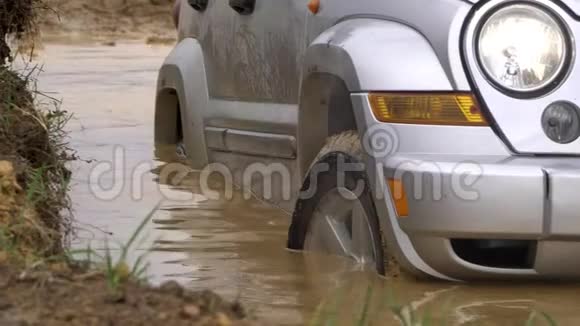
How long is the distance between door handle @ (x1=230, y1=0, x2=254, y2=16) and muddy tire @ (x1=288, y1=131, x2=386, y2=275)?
1.11m

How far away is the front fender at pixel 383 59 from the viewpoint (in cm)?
426

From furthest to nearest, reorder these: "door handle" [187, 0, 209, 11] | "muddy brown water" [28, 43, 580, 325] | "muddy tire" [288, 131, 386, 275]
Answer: "door handle" [187, 0, 209, 11], "muddy tire" [288, 131, 386, 275], "muddy brown water" [28, 43, 580, 325]

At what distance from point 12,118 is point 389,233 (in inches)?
66.2

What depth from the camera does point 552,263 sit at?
427cm

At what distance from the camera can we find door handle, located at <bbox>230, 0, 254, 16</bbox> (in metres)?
5.73

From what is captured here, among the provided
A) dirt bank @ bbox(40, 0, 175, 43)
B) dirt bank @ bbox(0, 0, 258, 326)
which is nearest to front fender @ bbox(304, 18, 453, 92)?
dirt bank @ bbox(0, 0, 258, 326)

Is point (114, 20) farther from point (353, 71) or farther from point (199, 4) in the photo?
point (353, 71)

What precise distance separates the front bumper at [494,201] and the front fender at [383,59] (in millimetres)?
237

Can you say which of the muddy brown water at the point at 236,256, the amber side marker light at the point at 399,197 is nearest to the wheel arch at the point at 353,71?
the amber side marker light at the point at 399,197

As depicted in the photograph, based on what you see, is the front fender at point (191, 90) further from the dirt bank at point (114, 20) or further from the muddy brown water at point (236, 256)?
the dirt bank at point (114, 20)

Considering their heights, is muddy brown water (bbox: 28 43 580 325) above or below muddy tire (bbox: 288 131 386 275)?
below

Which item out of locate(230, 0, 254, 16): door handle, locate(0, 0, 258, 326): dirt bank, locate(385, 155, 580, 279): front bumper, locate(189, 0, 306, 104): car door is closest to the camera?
locate(0, 0, 258, 326): dirt bank

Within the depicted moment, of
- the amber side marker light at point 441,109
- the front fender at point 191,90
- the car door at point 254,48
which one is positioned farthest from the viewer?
the front fender at point 191,90

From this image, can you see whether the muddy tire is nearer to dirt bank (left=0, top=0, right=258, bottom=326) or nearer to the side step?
the side step
